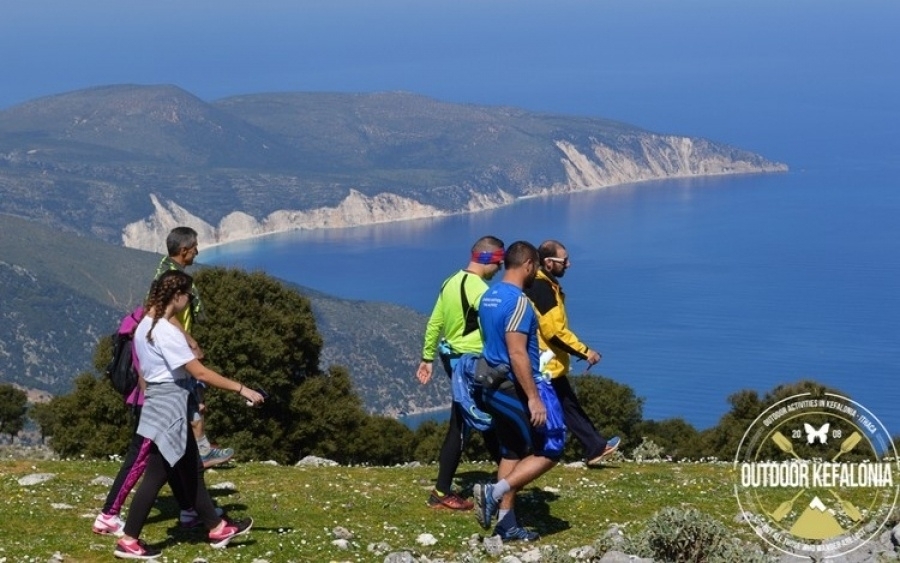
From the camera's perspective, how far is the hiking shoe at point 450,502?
12188 millimetres

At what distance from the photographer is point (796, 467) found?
1377cm

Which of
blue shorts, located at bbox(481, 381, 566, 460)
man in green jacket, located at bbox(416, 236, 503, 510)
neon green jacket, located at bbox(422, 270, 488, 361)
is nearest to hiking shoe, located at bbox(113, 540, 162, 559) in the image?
blue shorts, located at bbox(481, 381, 566, 460)

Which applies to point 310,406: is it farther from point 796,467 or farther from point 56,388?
point 56,388

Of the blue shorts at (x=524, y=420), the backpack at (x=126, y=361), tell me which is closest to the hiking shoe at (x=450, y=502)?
the blue shorts at (x=524, y=420)

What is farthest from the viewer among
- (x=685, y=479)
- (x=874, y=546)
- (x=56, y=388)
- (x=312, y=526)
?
(x=56, y=388)

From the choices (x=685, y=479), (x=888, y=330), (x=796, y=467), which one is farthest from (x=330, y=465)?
(x=888, y=330)

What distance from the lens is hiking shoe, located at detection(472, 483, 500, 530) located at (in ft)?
35.1

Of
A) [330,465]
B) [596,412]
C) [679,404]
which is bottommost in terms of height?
[679,404]

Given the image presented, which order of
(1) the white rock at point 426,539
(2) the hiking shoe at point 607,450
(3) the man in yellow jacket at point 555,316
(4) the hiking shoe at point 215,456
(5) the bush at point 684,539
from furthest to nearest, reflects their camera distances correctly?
(2) the hiking shoe at point 607,450 < (4) the hiking shoe at point 215,456 < (3) the man in yellow jacket at point 555,316 < (1) the white rock at point 426,539 < (5) the bush at point 684,539

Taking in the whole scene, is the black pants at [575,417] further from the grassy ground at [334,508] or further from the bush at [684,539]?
the bush at [684,539]

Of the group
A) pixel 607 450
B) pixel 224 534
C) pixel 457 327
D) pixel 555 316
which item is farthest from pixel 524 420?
pixel 607 450

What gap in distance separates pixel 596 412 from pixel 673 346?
14938 centimetres

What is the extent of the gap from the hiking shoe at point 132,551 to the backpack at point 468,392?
2755mm

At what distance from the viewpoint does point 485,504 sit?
35.1 feet
